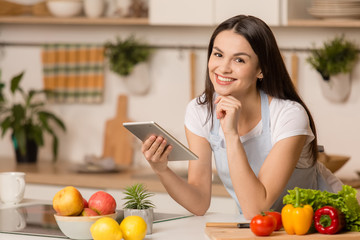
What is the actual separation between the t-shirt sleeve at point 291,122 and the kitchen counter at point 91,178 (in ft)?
3.70

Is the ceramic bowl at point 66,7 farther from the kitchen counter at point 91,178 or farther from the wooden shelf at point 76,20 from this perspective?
the kitchen counter at point 91,178

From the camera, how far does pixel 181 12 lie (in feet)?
12.8

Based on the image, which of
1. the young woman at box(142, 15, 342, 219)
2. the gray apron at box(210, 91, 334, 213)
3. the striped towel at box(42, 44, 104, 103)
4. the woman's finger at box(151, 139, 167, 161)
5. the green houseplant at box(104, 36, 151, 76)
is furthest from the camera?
the striped towel at box(42, 44, 104, 103)

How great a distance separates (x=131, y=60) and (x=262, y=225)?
2.46 meters

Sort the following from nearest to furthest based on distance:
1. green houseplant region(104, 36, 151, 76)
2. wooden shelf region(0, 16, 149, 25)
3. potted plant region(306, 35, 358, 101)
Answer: potted plant region(306, 35, 358, 101) < wooden shelf region(0, 16, 149, 25) < green houseplant region(104, 36, 151, 76)

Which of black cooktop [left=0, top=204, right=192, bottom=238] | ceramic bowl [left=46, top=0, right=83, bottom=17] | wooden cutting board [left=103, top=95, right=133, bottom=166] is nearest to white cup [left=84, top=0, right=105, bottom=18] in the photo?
ceramic bowl [left=46, top=0, right=83, bottom=17]

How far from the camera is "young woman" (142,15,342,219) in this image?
2.38m

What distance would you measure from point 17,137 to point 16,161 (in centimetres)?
20

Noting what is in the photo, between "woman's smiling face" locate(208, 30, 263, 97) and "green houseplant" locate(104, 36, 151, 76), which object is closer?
"woman's smiling face" locate(208, 30, 263, 97)

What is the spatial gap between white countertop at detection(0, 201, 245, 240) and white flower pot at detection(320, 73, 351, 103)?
1636mm

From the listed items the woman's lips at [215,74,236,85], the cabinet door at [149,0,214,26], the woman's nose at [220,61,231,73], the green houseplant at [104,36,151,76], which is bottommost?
the green houseplant at [104,36,151,76]

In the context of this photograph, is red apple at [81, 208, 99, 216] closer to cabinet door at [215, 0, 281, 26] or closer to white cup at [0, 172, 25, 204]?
white cup at [0, 172, 25, 204]

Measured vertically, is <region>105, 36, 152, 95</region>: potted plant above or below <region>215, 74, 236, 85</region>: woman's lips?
below

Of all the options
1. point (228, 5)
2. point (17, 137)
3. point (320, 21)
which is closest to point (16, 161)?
point (17, 137)
